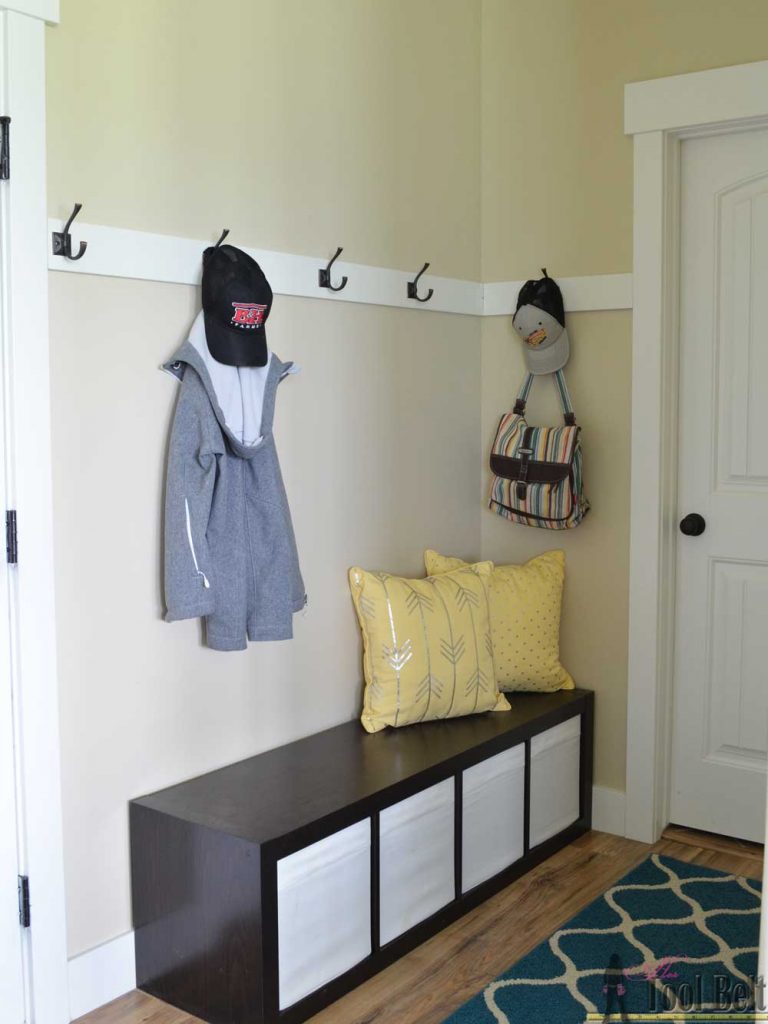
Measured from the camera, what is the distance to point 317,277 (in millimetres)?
2803

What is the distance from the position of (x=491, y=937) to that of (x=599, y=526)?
1.21 m

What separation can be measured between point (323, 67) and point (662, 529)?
5.03 feet

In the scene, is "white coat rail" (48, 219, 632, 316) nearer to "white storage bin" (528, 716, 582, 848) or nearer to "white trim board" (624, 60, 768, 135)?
"white trim board" (624, 60, 768, 135)

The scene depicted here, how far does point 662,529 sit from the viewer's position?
3162mm

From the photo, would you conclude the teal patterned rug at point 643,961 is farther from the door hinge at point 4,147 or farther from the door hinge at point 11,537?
the door hinge at point 4,147

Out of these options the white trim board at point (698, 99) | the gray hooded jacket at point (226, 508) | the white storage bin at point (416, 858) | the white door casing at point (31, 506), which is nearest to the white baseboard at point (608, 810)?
the white storage bin at point (416, 858)

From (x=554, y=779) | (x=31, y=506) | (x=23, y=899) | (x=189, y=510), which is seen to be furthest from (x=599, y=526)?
(x=23, y=899)

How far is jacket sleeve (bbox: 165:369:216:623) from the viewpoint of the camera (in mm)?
2373

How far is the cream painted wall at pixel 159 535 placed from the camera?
228 cm

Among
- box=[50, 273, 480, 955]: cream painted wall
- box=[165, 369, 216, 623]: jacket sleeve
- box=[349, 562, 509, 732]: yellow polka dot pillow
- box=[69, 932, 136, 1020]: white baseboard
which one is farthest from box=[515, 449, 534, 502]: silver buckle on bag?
box=[69, 932, 136, 1020]: white baseboard

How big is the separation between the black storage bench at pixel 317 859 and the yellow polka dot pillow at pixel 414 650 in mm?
55

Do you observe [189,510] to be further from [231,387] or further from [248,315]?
[248,315]

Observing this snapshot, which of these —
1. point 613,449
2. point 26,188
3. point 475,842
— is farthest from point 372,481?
point 26,188

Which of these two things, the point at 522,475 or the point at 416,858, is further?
the point at 522,475
